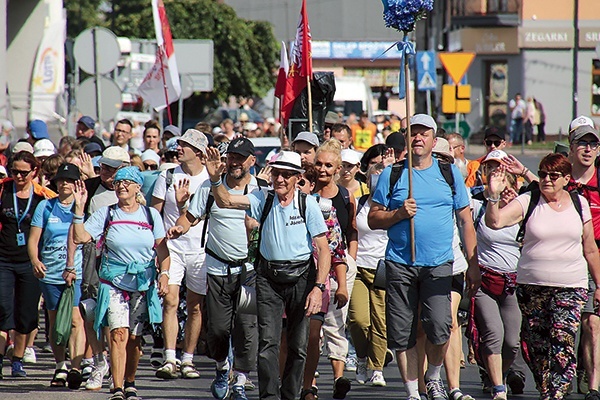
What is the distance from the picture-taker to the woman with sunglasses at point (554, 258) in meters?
8.83

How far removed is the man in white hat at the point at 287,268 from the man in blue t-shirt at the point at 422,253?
1.55 feet

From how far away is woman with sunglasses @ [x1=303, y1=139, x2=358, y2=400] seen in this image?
923 centimetres

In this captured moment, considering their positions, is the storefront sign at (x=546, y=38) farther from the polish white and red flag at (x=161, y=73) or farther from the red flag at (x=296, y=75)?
the red flag at (x=296, y=75)

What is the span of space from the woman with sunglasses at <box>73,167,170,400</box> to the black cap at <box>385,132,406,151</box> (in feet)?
7.93

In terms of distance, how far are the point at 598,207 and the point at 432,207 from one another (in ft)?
5.38

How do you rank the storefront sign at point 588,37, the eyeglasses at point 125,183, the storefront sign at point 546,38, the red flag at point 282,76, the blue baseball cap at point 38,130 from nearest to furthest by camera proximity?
the eyeglasses at point 125,183, the red flag at point 282,76, the blue baseball cap at point 38,130, the storefront sign at point 546,38, the storefront sign at point 588,37

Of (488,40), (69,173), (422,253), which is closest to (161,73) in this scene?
(69,173)

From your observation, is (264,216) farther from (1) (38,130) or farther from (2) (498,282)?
(1) (38,130)

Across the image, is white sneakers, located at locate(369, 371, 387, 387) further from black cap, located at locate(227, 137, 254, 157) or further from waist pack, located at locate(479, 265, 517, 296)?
black cap, located at locate(227, 137, 254, 157)

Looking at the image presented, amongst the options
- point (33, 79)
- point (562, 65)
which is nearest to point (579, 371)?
point (33, 79)

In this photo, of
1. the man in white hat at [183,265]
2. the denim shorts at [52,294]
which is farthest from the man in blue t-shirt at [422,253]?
the denim shorts at [52,294]

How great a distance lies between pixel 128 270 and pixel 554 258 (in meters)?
3.09

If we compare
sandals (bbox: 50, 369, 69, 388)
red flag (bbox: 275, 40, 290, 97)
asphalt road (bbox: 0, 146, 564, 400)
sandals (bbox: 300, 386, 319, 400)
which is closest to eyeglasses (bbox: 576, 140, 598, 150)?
asphalt road (bbox: 0, 146, 564, 400)

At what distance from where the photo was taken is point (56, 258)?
1062cm
